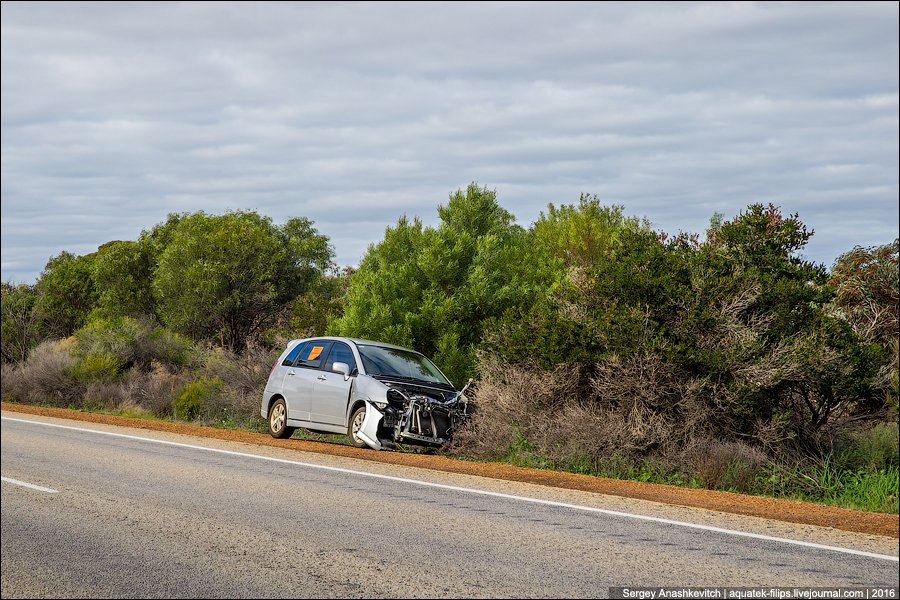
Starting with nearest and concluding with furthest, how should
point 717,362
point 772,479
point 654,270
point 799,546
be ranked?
point 799,546
point 772,479
point 717,362
point 654,270

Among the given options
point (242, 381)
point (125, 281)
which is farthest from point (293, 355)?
point (125, 281)

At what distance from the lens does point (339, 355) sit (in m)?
13.2

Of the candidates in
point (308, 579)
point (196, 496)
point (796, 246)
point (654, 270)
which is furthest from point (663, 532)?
point (796, 246)

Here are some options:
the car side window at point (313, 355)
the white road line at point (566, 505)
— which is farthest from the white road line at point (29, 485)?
the car side window at point (313, 355)

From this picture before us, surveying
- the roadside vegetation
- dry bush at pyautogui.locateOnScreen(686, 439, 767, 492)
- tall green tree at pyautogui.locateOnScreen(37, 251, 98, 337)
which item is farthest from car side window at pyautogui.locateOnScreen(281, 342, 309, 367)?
tall green tree at pyautogui.locateOnScreen(37, 251, 98, 337)

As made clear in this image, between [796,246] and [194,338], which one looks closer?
[796,246]

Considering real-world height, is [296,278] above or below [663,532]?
above

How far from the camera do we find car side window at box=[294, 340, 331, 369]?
1345cm

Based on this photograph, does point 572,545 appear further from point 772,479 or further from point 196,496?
point 772,479

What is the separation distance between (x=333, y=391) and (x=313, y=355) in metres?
1.12

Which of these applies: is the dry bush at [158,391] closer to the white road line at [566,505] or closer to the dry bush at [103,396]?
the dry bush at [103,396]

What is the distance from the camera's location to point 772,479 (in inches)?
387

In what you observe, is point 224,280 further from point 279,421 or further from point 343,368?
point 343,368

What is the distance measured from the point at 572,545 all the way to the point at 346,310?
13.9 metres
